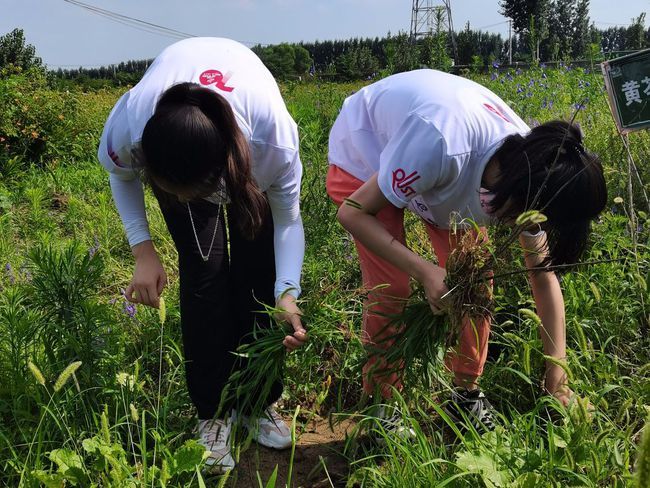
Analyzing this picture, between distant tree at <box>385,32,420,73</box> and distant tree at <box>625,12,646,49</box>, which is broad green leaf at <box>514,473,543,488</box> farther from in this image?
distant tree at <box>385,32,420,73</box>

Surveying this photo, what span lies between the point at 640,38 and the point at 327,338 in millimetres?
2645

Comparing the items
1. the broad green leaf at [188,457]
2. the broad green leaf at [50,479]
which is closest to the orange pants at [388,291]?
the broad green leaf at [188,457]

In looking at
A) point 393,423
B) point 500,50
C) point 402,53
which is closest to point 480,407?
point 393,423

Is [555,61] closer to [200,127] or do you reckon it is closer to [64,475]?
[200,127]

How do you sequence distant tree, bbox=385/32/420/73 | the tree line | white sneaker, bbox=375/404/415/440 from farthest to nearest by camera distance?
1. distant tree, bbox=385/32/420/73
2. the tree line
3. white sneaker, bbox=375/404/415/440

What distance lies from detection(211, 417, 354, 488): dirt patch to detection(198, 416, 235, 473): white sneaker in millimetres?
53

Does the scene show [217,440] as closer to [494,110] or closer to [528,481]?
[528,481]

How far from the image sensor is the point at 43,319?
1929 mm

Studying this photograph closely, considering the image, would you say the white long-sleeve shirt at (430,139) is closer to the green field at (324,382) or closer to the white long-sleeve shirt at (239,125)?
the white long-sleeve shirt at (239,125)

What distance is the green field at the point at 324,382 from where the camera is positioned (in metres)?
1.49

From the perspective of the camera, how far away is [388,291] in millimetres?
1868

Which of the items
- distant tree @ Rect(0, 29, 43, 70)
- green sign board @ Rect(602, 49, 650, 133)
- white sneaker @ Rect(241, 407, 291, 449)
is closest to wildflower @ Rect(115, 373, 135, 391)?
white sneaker @ Rect(241, 407, 291, 449)

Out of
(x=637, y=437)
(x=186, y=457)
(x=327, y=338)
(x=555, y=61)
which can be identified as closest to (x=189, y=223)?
(x=327, y=338)

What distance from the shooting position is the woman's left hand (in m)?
1.64
